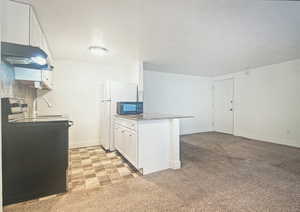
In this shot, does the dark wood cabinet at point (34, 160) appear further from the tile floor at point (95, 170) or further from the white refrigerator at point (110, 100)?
the white refrigerator at point (110, 100)

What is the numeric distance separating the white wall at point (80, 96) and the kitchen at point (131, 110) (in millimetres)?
25

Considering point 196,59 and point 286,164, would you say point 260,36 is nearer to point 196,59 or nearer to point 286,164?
point 196,59

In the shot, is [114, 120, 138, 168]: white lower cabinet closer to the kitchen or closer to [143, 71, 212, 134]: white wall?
the kitchen

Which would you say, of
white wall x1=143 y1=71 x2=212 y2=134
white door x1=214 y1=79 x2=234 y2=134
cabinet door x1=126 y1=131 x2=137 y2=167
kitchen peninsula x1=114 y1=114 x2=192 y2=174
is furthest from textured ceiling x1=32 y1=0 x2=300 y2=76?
white door x1=214 y1=79 x2=234 y2=134

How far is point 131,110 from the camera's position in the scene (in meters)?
3.29

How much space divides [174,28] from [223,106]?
424cm

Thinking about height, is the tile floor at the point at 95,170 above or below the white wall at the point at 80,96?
below

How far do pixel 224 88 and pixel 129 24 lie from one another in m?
4.62

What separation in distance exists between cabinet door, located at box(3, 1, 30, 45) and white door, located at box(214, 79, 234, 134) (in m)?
5.58

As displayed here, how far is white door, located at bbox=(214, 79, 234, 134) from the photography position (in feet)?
17.1

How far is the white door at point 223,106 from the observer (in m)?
5.21

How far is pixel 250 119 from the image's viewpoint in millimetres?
4578

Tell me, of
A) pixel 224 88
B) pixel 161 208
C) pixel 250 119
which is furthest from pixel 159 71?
pixel 161 208

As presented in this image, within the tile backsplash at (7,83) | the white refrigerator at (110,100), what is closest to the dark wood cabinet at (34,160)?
the tile backsplash at (7,83)
